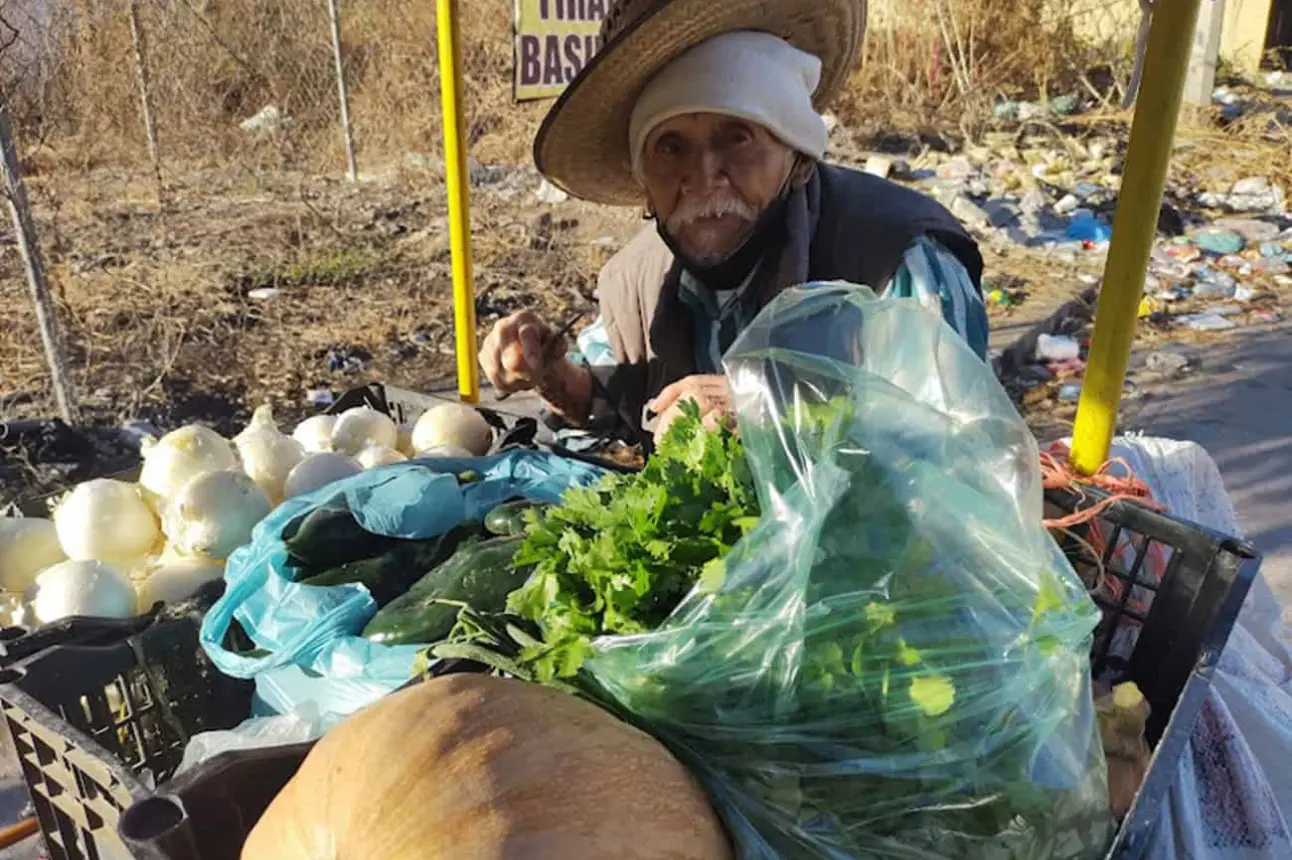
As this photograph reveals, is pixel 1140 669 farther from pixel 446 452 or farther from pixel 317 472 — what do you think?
pixel 317 472

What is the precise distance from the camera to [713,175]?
8.09 ft

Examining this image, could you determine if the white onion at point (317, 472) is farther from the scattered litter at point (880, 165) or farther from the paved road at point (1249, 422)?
the scattered litter at point (880, 165)

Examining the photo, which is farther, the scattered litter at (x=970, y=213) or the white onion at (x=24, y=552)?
the scattered litter at (x=970, y=213)

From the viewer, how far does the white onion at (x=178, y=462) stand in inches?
94.4

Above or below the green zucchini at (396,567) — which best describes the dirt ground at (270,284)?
below

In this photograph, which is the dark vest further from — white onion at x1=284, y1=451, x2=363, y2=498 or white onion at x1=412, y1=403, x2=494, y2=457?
white onion at x1=284, y1=451, x2=363, y2=498

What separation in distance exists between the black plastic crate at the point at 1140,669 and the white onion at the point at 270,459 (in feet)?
Result: 4.17

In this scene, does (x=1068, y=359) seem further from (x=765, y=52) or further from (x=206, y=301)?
(x=206, y=301)

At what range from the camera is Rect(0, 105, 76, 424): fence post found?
4.70m

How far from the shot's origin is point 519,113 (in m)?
11.9

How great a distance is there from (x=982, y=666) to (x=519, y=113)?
1165 centimetres

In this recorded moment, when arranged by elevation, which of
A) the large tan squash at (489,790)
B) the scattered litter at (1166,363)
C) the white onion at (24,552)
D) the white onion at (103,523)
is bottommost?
the scattered litter at (1166,363)

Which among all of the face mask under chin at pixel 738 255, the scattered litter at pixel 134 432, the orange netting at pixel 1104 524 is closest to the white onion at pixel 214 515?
the face mask under chin at pixel 738 255

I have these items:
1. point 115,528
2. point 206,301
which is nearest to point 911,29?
point 206,301
